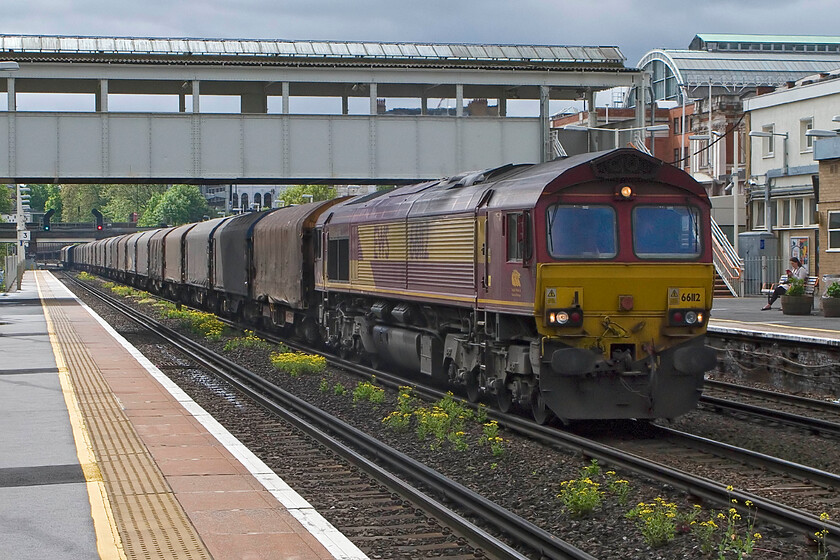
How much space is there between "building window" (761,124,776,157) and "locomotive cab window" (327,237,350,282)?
30.6 m

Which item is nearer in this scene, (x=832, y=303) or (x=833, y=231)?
(x=832, y=303)

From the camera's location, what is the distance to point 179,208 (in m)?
139

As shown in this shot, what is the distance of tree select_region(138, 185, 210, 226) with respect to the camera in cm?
13875

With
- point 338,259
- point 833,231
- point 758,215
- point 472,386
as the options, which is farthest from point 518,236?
point 758,215

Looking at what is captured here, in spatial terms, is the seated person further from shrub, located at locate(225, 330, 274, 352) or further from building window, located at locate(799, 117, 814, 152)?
building window, located at locate(799, 117, 814, 152)

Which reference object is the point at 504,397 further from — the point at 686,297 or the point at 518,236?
the point at 686,297

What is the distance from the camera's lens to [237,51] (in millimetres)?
38094

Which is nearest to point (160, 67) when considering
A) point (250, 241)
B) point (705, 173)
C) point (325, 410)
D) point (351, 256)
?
point (250, 241)

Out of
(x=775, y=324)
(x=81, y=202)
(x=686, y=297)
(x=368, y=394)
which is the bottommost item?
(x=368, y=394)

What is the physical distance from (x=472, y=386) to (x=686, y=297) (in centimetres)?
368

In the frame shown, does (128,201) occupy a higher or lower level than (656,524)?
higher

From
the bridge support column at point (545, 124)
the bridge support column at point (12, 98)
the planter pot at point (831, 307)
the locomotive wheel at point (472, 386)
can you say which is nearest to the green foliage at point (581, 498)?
the locomotive wheel at point (472, 386)

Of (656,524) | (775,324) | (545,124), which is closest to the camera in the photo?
(656,524)

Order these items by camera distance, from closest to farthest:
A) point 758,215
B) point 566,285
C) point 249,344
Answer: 1. point 566,285
2. point 249,344
3. point 758,215
